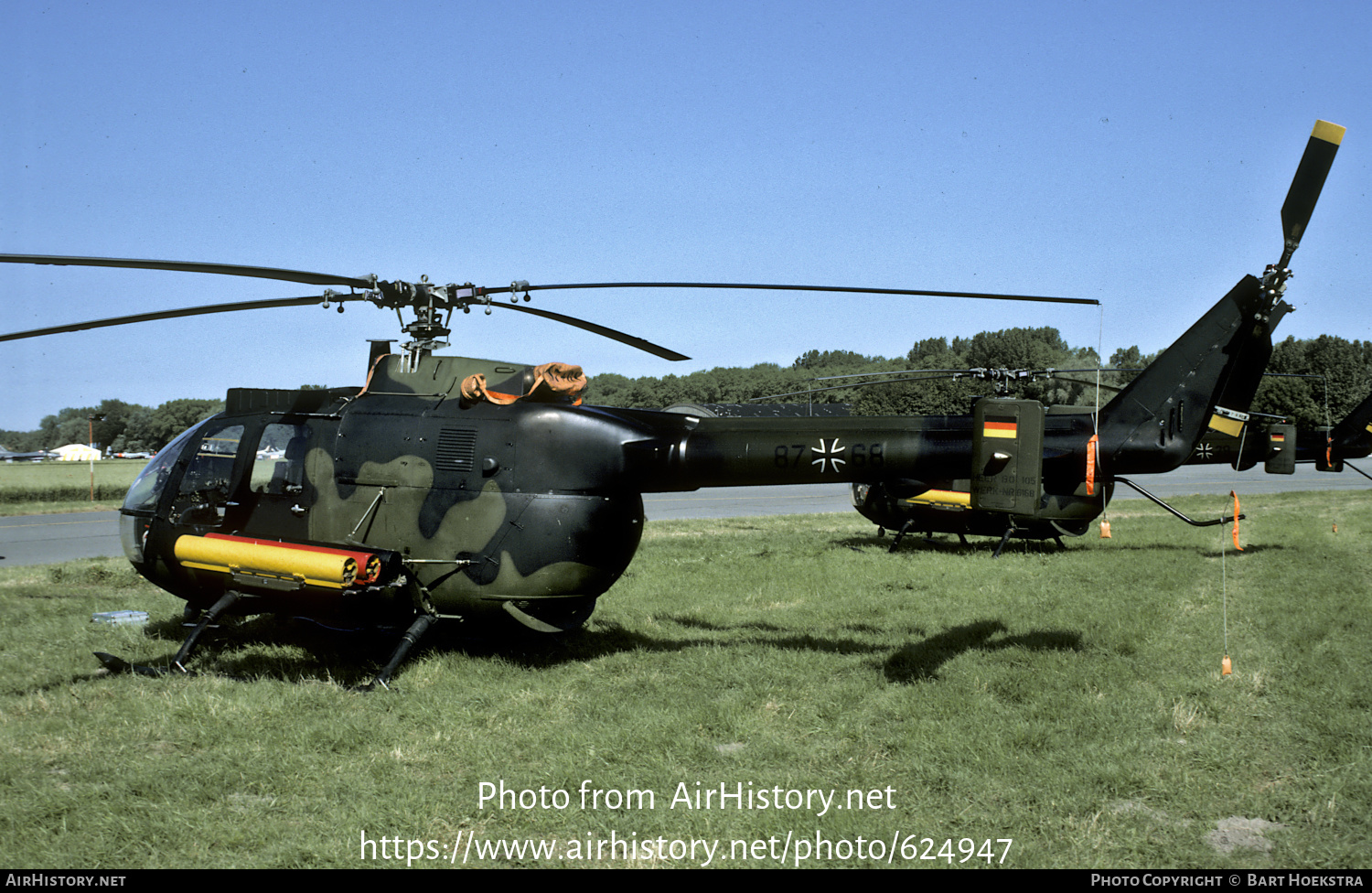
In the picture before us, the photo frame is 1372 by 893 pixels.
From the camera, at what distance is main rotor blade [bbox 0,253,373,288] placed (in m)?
5.81

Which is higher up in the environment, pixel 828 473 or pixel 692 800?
pixel 828 473

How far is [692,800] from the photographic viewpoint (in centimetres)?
534

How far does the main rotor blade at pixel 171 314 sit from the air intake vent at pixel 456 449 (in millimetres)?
1517

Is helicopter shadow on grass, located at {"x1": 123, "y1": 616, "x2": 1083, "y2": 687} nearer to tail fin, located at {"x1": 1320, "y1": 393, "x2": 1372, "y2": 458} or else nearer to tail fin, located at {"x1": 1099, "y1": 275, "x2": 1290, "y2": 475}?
tail fin, located at {"x1": 1099, "y1": 275, "x2": 1290, "y2": 475}

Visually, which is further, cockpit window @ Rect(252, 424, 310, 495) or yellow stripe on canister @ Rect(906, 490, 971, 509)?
yellow stripe on canister @ Rect(906, 490, 971, 509)

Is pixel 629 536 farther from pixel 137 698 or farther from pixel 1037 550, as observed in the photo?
pixel 1037 550

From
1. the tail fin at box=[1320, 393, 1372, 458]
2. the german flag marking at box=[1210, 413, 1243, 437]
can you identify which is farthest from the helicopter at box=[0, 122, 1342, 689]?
the tail fin at box=[1320, 393, 1372, 458]

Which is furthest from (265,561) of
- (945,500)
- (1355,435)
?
(1355,435)

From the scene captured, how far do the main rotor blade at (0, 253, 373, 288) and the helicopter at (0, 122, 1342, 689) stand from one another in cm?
5

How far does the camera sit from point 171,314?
7246 millimetres

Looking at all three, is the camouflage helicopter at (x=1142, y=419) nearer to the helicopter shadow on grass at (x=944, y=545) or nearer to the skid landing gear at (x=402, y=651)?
the skid landing gear at (x=402, y=651)

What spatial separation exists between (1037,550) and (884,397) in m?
52.0

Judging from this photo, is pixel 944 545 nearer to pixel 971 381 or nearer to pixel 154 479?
pixel 154 479

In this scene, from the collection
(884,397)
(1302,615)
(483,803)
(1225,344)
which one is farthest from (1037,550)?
(884,397)
